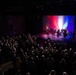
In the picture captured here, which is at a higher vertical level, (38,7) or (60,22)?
(38,7)

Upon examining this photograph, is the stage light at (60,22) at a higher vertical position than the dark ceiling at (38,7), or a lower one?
lower

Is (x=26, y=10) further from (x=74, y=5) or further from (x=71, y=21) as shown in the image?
(x=71, y=21)

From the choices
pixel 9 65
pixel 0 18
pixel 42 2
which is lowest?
pixel 9 65

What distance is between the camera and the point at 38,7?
18.9m

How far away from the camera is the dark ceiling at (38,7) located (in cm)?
1786

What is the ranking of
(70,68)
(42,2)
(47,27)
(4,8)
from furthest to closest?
(47,27)
(4,8)
(42,2)
(70,68)

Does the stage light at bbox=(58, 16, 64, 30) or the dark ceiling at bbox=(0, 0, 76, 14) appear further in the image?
the stage light at bbox=(58, 16, 64, 30)

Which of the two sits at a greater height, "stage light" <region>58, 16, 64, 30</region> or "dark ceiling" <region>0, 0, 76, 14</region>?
"dark ceiling" <region>0, 0, 76, 14</region>

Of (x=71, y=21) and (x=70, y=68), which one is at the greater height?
(x=71, y=21)

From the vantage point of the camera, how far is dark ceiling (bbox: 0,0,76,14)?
58.6ft

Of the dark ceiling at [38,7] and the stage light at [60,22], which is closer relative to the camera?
the dark ceiling at [38,7]

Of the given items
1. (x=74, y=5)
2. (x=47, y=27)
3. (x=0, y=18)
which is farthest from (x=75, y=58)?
(x=47, y=27)

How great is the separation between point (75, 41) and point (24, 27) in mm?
9001

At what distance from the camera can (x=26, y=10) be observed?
1981 centimetres
